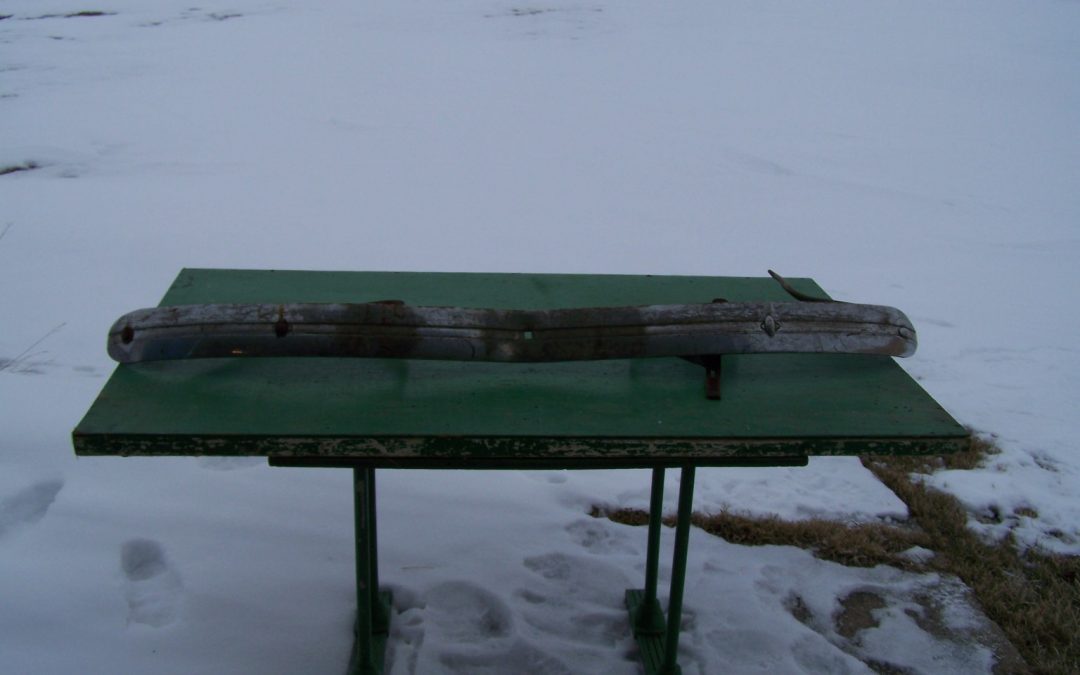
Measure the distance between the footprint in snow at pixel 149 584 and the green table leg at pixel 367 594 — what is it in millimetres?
538

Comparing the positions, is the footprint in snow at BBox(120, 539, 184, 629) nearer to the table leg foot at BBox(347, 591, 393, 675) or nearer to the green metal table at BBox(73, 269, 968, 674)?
the table leg foot at BBox(347, 591, 393, 675)

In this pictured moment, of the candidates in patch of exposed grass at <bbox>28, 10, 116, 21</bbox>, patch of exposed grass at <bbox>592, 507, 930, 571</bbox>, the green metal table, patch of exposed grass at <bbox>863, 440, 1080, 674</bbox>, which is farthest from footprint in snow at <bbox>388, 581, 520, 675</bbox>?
patch of exposed grass at <bbox>28, 10, 116, 21</bbox>

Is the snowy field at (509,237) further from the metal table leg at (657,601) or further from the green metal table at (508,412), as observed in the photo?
the green metal table at (508,412)

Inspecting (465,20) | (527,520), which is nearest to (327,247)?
(527,520)

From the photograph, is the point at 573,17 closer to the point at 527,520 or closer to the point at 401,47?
the point at 401,47

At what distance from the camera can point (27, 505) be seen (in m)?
3.12

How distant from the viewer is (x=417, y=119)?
26.5ft

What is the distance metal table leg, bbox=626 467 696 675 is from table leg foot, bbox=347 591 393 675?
71 centimetres

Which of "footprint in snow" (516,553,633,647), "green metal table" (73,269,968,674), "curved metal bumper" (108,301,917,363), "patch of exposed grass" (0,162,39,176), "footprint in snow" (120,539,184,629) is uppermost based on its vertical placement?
"curved metal bumper" (108,301,917,363)

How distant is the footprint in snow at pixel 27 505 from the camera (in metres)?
3.02

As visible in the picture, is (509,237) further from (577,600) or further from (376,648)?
(376,648)

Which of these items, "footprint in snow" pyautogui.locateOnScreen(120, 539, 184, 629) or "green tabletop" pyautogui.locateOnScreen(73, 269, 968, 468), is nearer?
"green tabletop" pyautogui.locateOnScreen(73, 269, 968, 468)

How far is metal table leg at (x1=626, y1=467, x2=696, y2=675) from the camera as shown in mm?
2580

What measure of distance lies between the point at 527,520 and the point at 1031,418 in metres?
2.32
